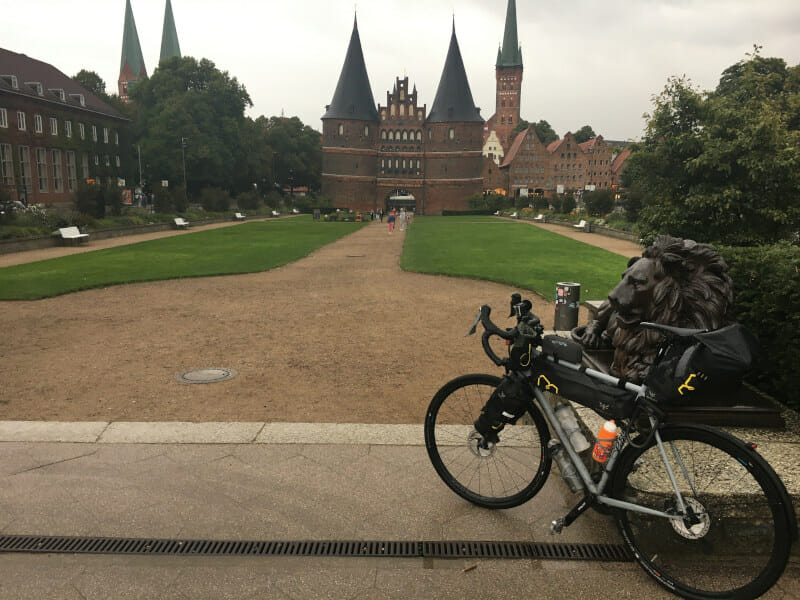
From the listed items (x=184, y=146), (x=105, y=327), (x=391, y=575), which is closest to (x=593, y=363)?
(x=391, y=575)

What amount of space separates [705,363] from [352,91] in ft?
281

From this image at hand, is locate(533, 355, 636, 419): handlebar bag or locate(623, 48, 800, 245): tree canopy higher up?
locate(623, 48, 800, 245): tree canopy

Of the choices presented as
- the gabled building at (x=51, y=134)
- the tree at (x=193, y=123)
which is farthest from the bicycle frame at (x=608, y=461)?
the tree at (x=193, y=123)

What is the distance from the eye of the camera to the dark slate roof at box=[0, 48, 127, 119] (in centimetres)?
5266

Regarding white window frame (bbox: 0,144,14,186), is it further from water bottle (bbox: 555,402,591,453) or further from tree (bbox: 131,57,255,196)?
water bottle (bbox: 555,402,591,453)

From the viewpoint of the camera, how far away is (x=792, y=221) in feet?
37.2

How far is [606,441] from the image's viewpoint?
3166 millimetres

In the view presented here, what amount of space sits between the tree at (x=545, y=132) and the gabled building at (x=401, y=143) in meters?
40.5

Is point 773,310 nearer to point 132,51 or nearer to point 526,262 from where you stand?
point 526,262

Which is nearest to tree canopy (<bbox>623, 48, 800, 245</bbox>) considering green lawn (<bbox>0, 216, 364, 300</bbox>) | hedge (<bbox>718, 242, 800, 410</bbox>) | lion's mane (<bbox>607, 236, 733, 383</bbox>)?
hedge (<bbox>718, 242, 800, 410</bbox>)

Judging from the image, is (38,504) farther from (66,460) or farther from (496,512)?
(496,512)

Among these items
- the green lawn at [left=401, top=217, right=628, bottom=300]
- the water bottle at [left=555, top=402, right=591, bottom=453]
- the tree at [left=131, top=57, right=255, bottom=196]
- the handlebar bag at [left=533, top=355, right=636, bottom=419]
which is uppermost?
the tree at [left=131, top=57, right=255, bottom=196]

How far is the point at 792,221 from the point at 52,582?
12675mm

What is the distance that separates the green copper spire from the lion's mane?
464 feet
